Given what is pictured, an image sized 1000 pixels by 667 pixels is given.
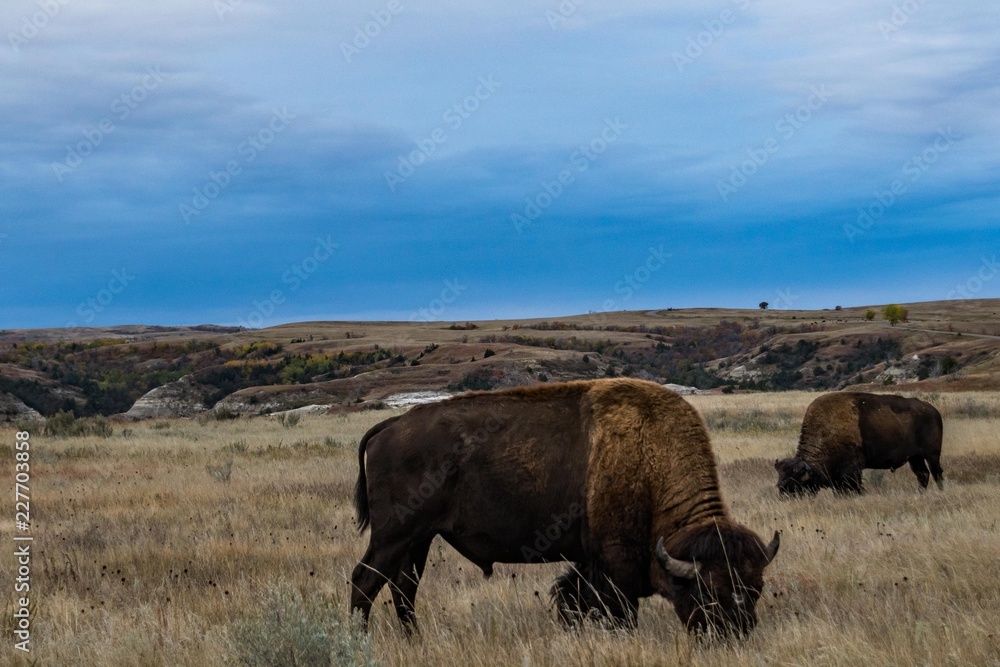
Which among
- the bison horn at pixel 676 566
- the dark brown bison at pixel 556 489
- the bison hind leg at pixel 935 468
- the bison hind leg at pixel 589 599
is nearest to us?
the bison horn at pixel 676 566

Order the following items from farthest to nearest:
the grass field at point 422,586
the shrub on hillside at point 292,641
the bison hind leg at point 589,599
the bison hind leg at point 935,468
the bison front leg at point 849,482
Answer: the bison hind leg at point 935,468 → the bison front leg at point 849,482 → the bison hind leg at point 589,599 → the grass field at point 422,586 → the shrub on hillside at point 292,641

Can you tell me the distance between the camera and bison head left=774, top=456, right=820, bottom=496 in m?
13.9

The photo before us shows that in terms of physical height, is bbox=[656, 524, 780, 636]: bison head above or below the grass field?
above

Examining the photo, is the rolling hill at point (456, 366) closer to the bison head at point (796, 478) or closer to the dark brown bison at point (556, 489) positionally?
the bison head at point (796, 478)

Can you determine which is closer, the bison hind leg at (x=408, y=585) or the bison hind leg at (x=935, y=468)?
the bison hind leg at (x=408, y=585)

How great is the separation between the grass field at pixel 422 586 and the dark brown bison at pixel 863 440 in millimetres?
494

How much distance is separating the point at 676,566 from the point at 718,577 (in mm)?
275

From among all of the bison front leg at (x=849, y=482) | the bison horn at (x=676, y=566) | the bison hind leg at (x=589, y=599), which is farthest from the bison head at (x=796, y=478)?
the bison horn at (x=676, y=566)

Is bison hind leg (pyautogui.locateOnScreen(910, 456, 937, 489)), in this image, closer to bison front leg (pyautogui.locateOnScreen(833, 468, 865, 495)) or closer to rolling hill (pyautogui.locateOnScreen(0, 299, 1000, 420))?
bison front leg (pyautogui.locateOnScreen(833, 468, 865, 495))

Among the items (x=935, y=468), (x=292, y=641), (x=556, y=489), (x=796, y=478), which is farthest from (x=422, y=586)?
(x=935, y=468)

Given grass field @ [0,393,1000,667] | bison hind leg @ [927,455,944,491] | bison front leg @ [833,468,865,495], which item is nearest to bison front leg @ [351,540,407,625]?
grass field @ [0,393,1000,667]

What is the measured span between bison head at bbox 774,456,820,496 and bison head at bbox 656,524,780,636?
8.47 metres

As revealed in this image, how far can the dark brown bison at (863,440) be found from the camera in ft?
47.4

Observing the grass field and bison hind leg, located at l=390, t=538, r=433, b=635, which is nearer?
the grass field
